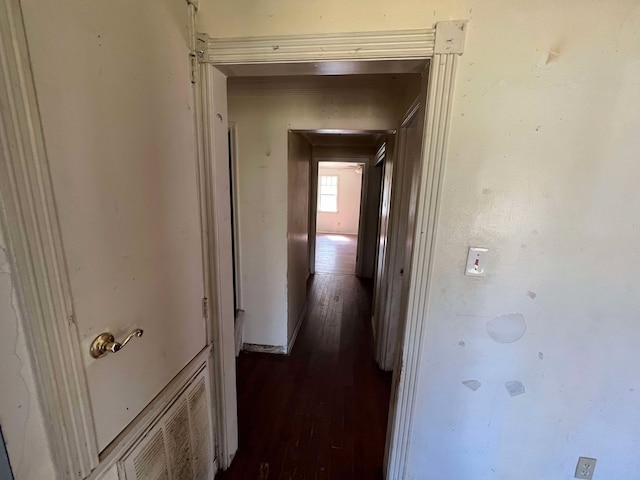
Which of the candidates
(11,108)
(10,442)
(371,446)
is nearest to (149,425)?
(10,442)

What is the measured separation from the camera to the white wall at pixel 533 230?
3.09 ft

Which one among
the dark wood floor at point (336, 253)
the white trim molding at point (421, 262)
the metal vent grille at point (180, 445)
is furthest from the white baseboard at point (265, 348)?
the dark wood floor at point (336, 253)

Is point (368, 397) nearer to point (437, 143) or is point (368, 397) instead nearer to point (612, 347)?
point (612, 347)

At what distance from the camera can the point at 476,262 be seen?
110cm

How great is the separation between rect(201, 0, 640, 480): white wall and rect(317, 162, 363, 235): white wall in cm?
757

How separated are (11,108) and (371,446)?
2.11 meters

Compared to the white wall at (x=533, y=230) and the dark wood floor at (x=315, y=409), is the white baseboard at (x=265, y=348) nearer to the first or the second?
the dark wood floor at (x=315, y=409)

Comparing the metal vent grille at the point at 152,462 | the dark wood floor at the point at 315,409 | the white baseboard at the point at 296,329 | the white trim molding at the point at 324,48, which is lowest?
the dark wood floor at the point at 315,409

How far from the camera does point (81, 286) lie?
0.70m

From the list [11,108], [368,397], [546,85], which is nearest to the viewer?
[11,108]

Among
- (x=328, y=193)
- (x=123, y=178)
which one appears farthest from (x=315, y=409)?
(x=328, y=193)

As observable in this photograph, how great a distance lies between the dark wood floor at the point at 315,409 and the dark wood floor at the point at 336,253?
92.3 inches

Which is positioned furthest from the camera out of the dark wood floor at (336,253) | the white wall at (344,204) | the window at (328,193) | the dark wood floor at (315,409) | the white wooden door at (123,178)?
the window at (328,193)

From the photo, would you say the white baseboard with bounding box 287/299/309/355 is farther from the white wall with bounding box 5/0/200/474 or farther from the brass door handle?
the brass door handle
